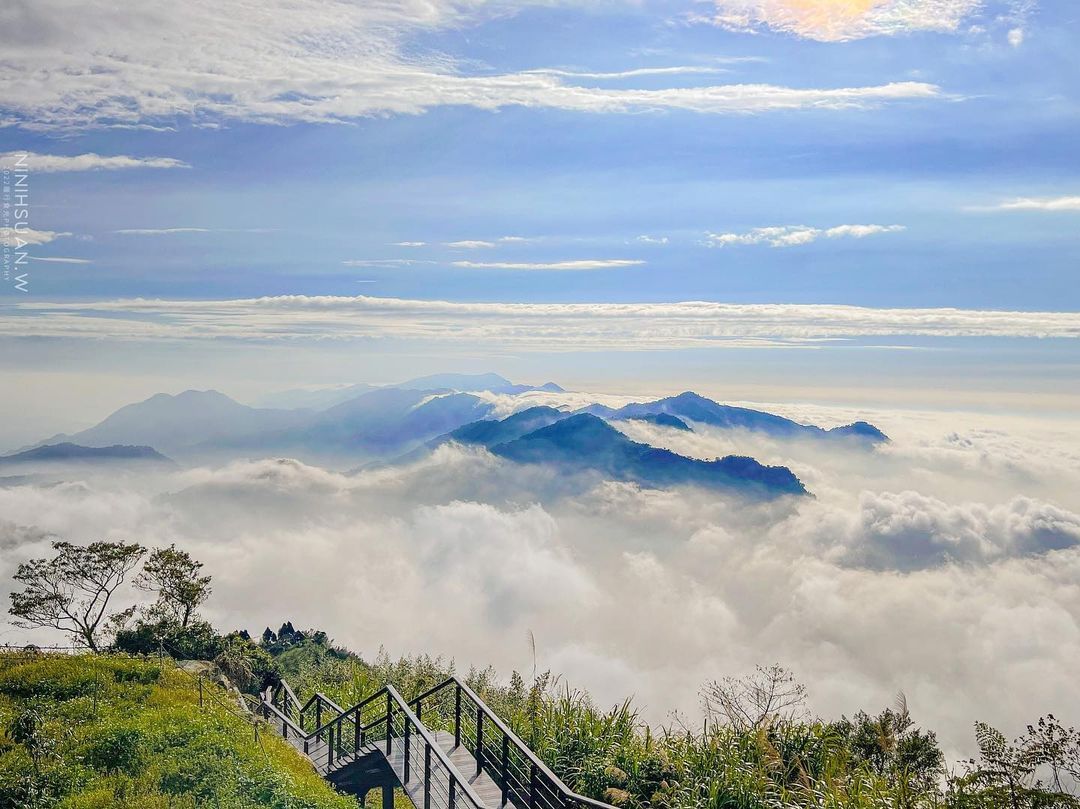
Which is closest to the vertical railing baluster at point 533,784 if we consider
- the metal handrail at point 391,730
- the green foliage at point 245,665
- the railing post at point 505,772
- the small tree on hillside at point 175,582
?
the metal handrail at point 391,730

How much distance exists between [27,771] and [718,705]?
1007 cm

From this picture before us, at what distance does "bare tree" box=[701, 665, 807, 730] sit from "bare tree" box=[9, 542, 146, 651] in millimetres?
27002

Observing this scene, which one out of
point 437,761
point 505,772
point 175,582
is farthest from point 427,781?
point 175,582

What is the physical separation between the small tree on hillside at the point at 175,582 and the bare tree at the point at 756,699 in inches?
877

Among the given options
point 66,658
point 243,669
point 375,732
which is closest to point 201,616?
point 243,669

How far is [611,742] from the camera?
1348cm

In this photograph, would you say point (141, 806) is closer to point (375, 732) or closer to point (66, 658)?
point (375, 732)

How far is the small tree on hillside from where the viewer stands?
32.7 metres

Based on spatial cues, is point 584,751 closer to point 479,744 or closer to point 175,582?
point 479,744

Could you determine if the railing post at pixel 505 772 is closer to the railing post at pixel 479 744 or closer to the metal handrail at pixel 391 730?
the metal handrail at pixel 391 730

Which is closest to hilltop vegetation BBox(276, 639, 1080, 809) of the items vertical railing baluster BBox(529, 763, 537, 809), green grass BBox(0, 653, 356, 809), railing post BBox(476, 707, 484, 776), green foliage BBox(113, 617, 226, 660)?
railing post BBox(476, 707, 484, 776)

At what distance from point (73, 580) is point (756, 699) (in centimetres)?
3008

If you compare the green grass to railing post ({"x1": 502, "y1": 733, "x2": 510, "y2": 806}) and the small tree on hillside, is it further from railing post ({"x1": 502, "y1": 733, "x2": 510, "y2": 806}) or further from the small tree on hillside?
the small tree on hillside

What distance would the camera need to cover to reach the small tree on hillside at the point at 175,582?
3266cm
